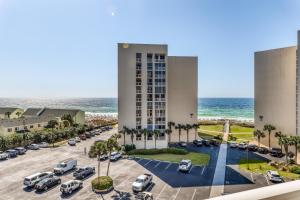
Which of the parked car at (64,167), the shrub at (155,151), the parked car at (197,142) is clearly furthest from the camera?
the parked car at (197,142)

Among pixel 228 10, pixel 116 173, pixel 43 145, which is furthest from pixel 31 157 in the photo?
pixel 228 10

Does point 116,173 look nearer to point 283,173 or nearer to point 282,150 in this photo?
point 283,173

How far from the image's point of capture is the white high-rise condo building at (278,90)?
1958 centimetres

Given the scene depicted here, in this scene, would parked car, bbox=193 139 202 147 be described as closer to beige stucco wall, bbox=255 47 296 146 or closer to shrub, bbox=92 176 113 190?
beige stucco wall, bbox=255 47 296 146

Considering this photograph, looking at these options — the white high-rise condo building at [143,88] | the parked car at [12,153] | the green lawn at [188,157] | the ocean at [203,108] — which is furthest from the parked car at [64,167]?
the ocean at [203,108]

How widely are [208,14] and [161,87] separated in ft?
36.8

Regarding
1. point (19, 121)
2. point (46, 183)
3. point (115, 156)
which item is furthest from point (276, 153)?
point (19, 121)

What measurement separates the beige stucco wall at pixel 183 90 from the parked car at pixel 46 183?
1466cm

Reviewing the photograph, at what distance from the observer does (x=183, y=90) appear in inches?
995

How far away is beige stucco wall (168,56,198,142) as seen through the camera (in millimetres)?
25094

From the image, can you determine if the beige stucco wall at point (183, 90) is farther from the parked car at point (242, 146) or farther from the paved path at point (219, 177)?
the paved path at point (219, 177)

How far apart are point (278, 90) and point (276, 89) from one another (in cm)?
25

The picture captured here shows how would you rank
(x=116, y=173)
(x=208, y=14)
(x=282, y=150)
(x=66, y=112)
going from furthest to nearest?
(x=66, y=112) → (x=282, y=150) → (x=116, y=173) → (x=208, y=14)

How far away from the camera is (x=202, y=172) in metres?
14.4
